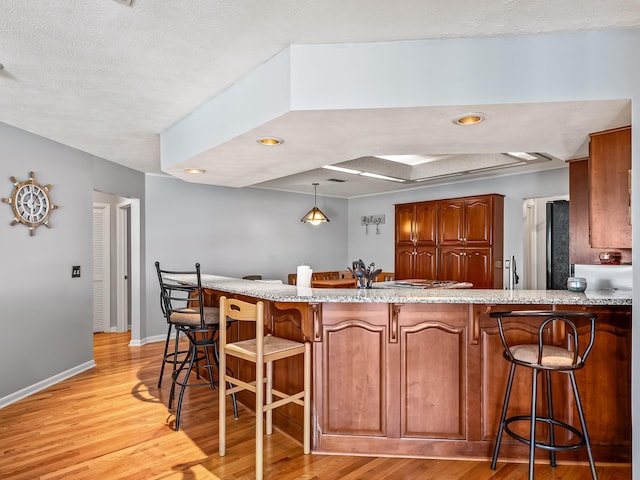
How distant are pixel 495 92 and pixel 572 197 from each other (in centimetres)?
165

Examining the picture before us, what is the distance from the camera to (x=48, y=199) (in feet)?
12.6

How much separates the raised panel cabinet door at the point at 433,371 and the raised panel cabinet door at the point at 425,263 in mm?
3481

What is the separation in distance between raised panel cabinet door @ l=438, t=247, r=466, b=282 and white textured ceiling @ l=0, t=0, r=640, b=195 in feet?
10.7

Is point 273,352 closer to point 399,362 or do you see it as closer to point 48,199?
point 399,362

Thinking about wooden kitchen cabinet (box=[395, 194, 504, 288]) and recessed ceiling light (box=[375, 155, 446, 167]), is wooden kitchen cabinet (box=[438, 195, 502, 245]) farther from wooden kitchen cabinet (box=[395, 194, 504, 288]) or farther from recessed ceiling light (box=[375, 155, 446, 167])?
recessed ceiling light (box=[375, 155, 446, 167])

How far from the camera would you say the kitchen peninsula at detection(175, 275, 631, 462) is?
248 centimetres

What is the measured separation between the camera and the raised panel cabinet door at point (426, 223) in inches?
236

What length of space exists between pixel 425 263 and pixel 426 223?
1.95 ft

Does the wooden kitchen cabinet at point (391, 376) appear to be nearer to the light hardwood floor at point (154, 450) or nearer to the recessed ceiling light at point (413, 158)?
the light hardwood floor at point (154, 450)

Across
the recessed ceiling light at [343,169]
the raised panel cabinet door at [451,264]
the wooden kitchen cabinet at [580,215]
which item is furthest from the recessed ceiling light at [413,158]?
the wooden kitchen cabinet at [580,215]

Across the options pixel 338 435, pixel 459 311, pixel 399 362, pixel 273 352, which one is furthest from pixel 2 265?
pixel 459 311

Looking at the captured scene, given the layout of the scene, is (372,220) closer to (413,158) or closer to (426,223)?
(426,223)

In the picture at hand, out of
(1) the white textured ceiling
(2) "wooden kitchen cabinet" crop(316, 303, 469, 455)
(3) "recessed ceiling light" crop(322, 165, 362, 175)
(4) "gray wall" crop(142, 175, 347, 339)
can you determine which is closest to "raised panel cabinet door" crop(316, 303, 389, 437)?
(2) "wooden kitchen cabinet" crop(316, 303, 469, 455)

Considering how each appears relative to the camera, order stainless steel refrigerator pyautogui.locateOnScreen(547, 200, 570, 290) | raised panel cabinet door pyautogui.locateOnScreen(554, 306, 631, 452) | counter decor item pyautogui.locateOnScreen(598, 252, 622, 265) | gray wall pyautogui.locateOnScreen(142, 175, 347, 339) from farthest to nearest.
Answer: gray wall pyautogui.locateOnScreen(142, 175, 347, 339) → stainless steel refrigerator pyautogui.locateOnScreen(547, 200, 570, 290) → counter decor item pyautogui.locateOnScreen(598, 252, 622, 265) → raised panel cabinet door pyautogui.locateOnScreen(554, 306, 631, 452)
